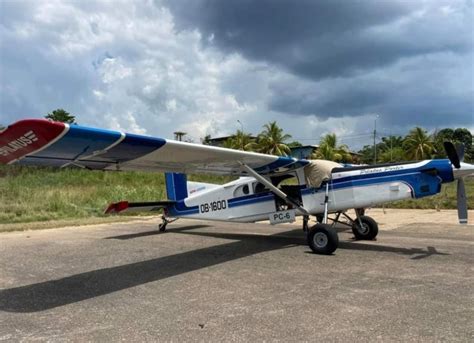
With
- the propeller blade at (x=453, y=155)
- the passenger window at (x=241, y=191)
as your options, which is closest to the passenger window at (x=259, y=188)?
the passenger window at (x=241, y=191)

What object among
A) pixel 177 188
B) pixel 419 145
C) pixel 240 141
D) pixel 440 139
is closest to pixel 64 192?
pixel 177 188

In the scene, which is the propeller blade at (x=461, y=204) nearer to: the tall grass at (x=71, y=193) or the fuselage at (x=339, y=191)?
the fuselage at (x=339, y=191)

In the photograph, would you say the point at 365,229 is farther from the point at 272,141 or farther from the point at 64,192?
the point at 272,141

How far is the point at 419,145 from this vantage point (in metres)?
75.4

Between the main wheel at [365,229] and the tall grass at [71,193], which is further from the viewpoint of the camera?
the tall grass at [71,193]

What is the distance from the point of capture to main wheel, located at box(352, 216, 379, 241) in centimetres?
1105

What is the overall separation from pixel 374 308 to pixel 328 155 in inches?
2460

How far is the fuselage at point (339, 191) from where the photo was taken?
30.9 ft

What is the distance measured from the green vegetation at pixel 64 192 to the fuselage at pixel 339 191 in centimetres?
1085

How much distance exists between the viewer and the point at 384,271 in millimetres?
7344

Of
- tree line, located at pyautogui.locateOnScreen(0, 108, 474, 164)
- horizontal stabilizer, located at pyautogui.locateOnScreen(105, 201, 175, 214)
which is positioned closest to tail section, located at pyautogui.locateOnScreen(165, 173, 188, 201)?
horizontal stabilizer, located at pyautogui.locateOnScreen(105, 201, 175, 214)

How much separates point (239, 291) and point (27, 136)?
3548mm

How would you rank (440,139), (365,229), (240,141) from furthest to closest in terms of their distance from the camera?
(440,139) < (240,141) < (365,229)

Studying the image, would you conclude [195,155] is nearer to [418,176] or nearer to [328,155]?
[418,176]
